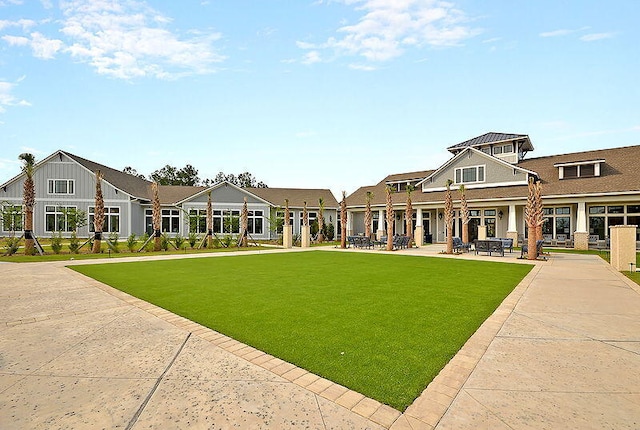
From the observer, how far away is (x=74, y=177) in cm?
3039

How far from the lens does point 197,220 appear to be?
1226 inches

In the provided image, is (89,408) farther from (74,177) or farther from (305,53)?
(74,177)

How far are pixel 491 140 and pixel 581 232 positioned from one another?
11.1 metres

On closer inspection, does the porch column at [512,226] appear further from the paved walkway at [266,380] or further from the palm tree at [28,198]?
the palm tree at [28,198]

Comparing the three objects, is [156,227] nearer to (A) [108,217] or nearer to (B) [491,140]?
(A) [108,217]

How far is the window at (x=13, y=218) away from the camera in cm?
2742

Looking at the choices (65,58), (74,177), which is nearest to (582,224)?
(65,58)

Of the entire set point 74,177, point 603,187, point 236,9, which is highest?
point 236,9

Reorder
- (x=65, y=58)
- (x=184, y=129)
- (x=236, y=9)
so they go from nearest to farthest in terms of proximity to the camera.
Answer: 1. (x=236, y=9)
2. (x=65, y=58)
3. (x=184, y=129)

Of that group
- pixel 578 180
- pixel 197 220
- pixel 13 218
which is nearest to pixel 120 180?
pixel 13 218

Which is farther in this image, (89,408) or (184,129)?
(184,129)

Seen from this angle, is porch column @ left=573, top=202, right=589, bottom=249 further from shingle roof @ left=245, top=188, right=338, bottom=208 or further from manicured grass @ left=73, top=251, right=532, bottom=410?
shingle roof @ left=245, top=188, right=338, bottom=208

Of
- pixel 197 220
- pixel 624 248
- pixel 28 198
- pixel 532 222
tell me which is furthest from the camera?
pixel 197 220

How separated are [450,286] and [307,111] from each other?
15.8 m
